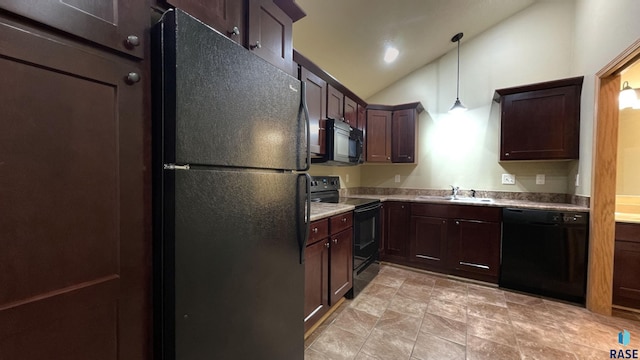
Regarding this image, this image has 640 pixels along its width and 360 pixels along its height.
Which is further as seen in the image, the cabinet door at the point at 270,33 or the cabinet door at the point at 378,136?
the cabinet door at the point at 378,136

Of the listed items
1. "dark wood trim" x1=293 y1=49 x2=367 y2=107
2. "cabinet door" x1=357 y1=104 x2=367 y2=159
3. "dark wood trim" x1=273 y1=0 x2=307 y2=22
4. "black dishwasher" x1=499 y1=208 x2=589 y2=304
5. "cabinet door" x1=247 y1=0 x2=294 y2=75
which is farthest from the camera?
"cabinet door" x1=357 y1=104 x2=367 y2=159

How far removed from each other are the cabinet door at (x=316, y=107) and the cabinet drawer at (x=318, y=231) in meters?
0.69

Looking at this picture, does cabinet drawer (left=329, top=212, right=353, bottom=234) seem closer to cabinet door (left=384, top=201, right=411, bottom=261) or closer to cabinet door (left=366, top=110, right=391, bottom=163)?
cabinet door (left=384, top=201, right=411, bottom=261)

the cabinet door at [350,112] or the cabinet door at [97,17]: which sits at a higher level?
the cabinet door at [350,112]

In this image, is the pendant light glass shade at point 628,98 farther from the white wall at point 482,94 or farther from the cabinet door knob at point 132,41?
the cabinet door knob at point 132,41

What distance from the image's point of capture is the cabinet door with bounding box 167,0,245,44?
99cm

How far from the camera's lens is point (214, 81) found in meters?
0.90

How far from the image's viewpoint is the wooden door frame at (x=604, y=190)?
2127 mm

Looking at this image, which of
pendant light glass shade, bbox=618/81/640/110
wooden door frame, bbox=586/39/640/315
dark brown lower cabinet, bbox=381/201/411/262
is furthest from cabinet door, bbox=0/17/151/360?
pendant light glass shade, bbox=618/81/640/110

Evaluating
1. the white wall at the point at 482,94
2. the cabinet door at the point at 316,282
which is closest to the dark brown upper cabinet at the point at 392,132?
the white wall at the point at 482,94

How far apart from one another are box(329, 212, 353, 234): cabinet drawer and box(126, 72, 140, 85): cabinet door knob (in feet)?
4.94

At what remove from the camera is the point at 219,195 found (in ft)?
3.05

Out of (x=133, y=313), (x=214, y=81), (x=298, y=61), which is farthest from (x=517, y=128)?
(x=133, y=313)

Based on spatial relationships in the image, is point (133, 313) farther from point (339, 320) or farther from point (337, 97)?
point (337, 97)
